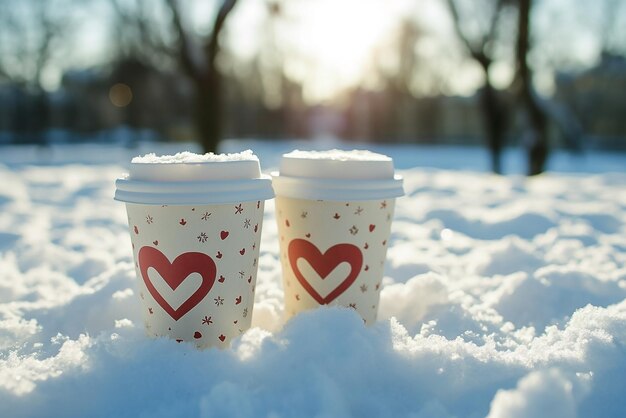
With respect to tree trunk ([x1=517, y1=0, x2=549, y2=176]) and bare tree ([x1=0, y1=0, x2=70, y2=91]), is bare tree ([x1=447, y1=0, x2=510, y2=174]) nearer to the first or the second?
tree trunk ([x1=517, y1=0, x2=549, y2=176])

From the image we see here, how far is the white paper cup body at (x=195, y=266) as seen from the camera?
140cm

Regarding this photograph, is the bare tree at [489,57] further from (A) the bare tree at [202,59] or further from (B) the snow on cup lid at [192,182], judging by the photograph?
(B) the snow on cup lid at [192,182]

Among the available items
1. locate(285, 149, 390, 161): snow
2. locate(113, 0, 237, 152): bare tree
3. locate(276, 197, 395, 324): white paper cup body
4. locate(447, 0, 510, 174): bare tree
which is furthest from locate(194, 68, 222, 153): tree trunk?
locate(276, 197, 395, 324): white paper cup body

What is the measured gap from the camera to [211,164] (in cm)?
140

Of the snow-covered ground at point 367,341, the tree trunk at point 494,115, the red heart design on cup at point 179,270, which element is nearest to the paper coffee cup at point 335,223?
the snow-covered ground at point 367,341

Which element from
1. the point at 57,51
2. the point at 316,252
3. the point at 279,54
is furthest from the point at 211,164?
the point at 279,54

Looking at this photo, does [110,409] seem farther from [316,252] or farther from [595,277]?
[595,277]

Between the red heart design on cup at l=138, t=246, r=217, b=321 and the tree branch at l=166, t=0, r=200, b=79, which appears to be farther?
the tree branch at l=166, t=0, r=200, b=79

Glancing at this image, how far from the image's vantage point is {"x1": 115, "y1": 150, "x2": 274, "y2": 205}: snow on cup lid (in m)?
1.37

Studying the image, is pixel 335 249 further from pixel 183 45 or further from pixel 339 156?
pixel 183 45

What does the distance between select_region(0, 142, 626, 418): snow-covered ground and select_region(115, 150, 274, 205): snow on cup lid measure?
0.35m

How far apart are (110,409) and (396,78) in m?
22.1

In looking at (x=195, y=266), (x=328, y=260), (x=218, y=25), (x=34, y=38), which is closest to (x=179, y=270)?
(x=195, y=266)

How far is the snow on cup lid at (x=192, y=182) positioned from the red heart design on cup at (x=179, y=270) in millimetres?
144
